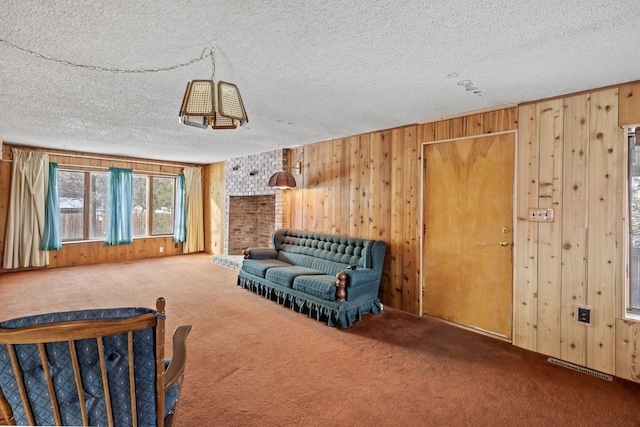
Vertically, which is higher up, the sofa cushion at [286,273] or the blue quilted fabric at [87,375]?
the blue quilted fabric at [87,375]

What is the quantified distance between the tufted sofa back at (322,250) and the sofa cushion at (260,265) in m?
0.24

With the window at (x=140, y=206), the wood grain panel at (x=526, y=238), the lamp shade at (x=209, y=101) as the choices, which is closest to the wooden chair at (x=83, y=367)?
the lamp shade at (x=209, y=101)

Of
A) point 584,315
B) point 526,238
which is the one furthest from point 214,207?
point 584,315

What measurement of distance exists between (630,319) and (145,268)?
7200 mm

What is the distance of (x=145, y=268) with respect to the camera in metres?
6.50

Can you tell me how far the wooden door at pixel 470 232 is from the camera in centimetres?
333

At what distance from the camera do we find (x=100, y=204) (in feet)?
23.0

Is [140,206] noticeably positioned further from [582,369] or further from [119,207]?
[582,369]

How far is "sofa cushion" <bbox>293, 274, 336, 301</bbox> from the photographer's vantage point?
364cm

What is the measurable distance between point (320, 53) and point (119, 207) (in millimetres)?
6563

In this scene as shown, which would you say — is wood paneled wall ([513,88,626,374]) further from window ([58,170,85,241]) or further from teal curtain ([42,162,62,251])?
window ([58,170,85,241])

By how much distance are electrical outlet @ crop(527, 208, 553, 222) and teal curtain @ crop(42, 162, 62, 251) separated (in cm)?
783

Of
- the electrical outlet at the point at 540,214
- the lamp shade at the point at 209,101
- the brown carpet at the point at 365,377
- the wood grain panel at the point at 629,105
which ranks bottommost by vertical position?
the brown carpet at the point at 365,377

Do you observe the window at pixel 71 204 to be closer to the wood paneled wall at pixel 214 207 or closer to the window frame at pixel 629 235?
the wood paneled wall at pixel 214 207
